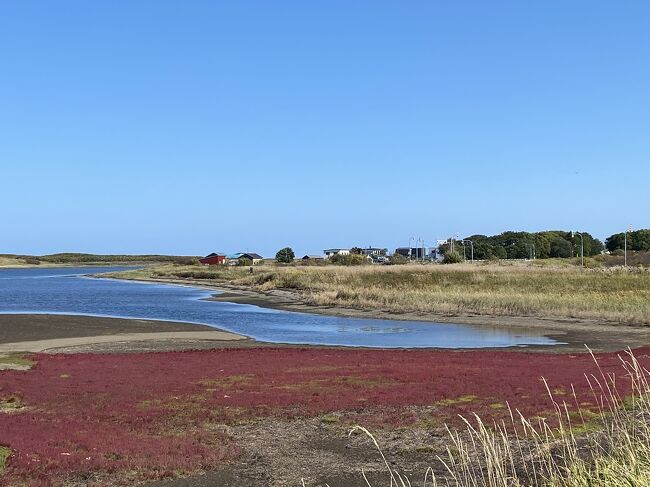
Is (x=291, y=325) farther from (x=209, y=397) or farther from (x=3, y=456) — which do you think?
(x=3, y=456)

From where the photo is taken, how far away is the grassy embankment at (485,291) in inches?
1978

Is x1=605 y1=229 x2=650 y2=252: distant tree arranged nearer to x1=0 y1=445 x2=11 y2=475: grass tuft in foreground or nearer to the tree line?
the tree line

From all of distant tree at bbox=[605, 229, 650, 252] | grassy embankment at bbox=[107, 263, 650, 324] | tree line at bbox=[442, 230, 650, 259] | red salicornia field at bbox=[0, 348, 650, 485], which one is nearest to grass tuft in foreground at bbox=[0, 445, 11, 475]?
red salicornia field at bbox=[0, 348, 650, 485]

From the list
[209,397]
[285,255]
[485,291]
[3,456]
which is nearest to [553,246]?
[285,255]

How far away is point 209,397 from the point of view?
58.5ft

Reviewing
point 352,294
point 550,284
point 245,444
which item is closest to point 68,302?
point 352,294

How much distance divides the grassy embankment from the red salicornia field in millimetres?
23541

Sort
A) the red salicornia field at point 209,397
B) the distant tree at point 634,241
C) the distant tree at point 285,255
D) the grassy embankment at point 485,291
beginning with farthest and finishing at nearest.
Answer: the distant tree at point 285,255 → the distant tree at point 634,241 → the grassy embankment at point 485,291 → the red salicornia field at point 209,397

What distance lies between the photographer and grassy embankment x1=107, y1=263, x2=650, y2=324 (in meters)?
50.2

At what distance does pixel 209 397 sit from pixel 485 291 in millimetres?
49208

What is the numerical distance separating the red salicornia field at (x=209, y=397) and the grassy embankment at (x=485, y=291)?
77.2 feet

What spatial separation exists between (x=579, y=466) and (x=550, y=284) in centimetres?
6215

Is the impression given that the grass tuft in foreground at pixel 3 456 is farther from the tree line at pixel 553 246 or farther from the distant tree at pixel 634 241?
the distant tree at pixel 634 241

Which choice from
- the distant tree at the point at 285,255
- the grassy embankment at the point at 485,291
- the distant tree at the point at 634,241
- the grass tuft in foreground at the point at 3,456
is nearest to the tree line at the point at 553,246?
the distant tree at the point at 634,241
